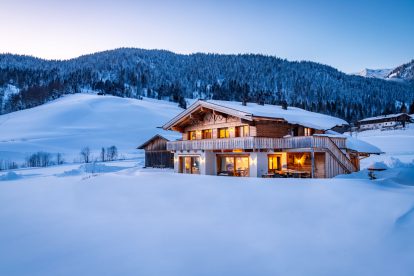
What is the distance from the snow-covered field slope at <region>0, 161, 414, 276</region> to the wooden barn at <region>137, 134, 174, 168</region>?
2168cm

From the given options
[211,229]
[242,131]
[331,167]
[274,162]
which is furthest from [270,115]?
[211,229]

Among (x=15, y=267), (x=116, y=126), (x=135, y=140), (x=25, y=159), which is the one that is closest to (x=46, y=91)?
(x=116, y=126)

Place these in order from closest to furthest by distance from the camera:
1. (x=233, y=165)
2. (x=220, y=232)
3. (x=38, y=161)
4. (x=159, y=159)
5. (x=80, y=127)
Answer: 1. (x=220, y=232)
2. (x=233, y=165)
3. (x=159, y=159)
4. (x=38, y=161)
5. (x=80, y=127)

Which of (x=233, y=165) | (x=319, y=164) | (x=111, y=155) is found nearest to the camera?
(x=319, y=164)

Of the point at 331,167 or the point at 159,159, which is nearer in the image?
the point at 331,167

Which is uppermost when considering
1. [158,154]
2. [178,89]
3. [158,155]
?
[178,89]

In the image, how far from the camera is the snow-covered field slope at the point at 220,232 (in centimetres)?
830

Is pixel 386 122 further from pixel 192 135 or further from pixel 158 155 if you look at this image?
pixel 192 135

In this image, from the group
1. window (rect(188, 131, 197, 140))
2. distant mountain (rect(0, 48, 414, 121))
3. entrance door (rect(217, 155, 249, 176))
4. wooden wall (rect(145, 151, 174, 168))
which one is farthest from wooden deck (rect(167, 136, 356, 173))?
distant mountain (rect(0, 48, 414, 121))

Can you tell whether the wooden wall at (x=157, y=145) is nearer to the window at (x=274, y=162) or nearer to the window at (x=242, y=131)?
the window at (x=242, y=131)

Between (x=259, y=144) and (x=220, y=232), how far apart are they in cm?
A: 1346

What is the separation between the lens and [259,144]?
23438mm

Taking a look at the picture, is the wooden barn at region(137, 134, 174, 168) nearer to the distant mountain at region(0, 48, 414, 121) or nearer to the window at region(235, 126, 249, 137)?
the window at region(235, 126, 249, 137)

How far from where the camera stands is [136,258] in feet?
29.0
